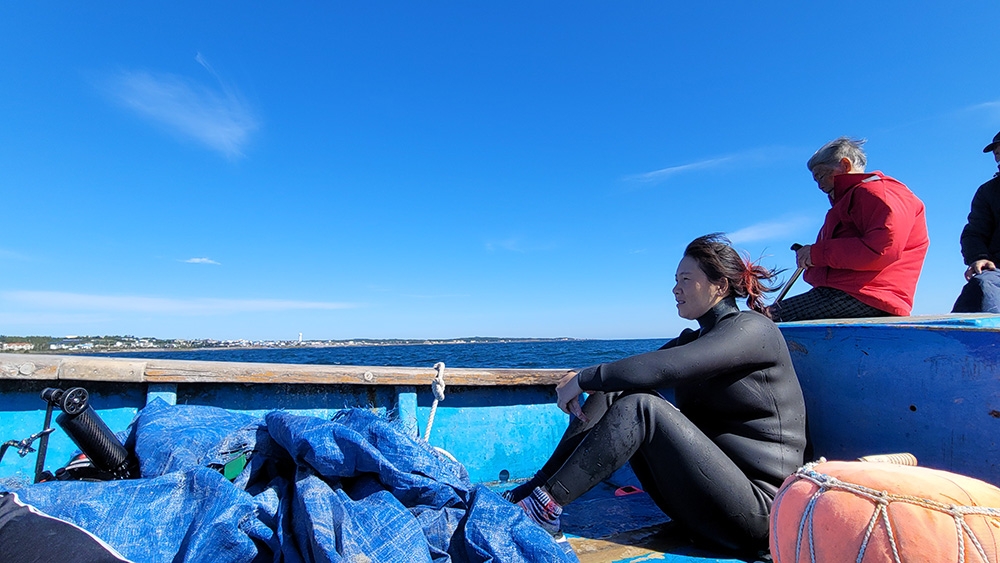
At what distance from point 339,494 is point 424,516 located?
0.88 feet

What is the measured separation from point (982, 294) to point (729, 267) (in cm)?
274

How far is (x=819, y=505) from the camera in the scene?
3.44 ft

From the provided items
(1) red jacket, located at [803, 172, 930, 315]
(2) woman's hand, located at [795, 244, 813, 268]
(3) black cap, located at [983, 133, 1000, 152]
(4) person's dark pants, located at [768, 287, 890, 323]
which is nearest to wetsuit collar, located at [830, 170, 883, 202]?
(1) red jacket, located at [803, 172, 930, 315]

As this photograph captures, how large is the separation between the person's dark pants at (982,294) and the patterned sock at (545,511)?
11.5ft


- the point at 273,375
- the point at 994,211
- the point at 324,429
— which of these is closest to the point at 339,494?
the point at 324,429

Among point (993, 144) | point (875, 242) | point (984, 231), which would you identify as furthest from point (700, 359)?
point (984, 231)

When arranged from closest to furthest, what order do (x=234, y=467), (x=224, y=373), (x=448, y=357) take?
1. (x=234, y=467)
2. (x=224, y=373)
3. (x=448, y=357)

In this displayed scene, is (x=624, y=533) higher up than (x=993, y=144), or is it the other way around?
(x=993, y=144)

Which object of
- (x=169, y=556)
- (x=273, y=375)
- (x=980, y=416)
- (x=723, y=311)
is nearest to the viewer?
(x=169, y=556)

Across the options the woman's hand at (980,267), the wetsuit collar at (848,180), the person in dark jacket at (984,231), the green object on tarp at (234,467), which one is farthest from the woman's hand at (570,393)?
the woman's hand at (980,267)

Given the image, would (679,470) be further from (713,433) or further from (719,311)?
(719,311)

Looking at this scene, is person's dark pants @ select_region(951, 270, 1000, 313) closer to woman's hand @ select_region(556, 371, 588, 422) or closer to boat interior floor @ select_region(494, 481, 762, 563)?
boat interior floor @ select_region(494, 481, 762, 563)

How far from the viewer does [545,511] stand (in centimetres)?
178

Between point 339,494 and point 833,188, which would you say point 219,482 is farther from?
point 833,188
